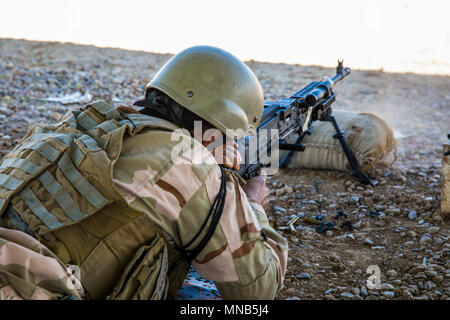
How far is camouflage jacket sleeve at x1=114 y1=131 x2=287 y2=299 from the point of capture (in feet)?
5.81

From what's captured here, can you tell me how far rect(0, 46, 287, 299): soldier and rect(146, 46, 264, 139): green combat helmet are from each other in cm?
24

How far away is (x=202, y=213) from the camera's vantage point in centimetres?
182

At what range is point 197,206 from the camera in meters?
1.81

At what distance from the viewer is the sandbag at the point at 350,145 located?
4.80 m

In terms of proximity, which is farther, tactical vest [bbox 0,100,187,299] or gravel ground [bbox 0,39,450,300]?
gravel ground [bbox 0,39,450,300]

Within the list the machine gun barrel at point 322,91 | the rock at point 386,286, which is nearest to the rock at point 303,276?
the rock at point 386,286

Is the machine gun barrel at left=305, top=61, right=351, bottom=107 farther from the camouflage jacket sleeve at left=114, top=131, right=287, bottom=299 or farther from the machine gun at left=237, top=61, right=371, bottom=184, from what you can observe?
the camouflage jacket sleeve at left=114, top=131, right=287, bottom=299

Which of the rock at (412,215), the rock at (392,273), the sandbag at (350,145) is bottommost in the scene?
the rock at (392,273)

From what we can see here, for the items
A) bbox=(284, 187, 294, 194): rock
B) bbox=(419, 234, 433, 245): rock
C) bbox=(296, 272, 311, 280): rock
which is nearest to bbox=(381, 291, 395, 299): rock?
bbox=(296, 272, 311, 280): rock

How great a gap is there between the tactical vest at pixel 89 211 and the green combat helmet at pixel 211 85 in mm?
314

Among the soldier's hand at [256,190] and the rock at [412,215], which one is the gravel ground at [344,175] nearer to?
the rock at [412,215]

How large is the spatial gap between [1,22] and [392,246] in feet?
35.3

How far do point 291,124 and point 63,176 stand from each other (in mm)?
2290
